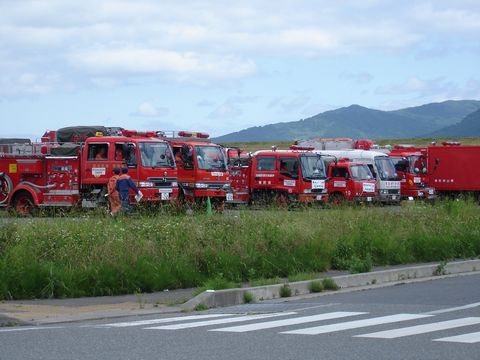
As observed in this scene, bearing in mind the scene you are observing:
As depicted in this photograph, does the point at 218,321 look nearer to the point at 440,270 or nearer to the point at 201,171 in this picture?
the point at 440,270

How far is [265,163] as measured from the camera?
126 ft

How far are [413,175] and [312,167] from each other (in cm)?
857

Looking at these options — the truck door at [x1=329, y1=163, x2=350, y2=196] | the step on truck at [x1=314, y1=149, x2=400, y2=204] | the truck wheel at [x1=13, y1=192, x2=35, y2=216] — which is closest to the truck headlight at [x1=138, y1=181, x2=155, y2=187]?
the truck wheel at [x1=13, y1=192, x2=35, y2=216]

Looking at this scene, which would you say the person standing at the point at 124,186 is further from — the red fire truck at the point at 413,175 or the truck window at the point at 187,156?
the red fire truck at the point at 413,175

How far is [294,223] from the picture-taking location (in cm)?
1998

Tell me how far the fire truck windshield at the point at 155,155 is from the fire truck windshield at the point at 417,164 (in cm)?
1671

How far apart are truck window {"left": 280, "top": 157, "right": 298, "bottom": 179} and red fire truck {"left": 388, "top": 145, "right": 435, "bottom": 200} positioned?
8389 mm

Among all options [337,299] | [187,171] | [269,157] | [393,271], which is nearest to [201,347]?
[337,299]

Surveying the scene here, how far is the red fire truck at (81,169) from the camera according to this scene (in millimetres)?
30797

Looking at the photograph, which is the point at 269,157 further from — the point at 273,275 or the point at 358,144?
the point at 273,275

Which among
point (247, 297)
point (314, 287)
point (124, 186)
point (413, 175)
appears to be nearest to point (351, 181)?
point (413, 175)

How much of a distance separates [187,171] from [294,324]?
832 inches

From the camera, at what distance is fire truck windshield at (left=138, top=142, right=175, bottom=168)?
3098 centimetres

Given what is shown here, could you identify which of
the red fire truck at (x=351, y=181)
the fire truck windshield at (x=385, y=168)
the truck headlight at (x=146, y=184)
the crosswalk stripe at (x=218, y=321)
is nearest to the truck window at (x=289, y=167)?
the red fire truck at (x=351, y=181)
